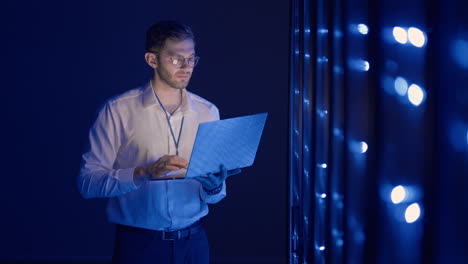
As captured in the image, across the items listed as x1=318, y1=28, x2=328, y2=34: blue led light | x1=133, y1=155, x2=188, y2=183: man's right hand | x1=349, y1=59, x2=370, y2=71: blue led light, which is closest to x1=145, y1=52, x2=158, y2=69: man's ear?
x1=133, y1=155, x2=188, y2=183: man's right hand

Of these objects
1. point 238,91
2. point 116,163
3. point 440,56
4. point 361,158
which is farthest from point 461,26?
point 238,91

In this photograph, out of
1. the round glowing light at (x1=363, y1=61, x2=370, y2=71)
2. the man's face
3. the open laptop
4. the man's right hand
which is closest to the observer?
the round glowing light at (x1=363, y1=61, x2=370, y2=71)

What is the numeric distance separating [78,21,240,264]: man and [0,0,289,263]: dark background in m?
2.06

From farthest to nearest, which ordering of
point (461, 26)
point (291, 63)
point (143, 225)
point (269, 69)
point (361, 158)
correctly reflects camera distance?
point (269, 69) → point (291, 63) → point (143, 225) → point (361, 158) → point (461, 26)

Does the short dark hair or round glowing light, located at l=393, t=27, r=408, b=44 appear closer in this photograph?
round glowing light, located at l=393, t=27, r=408, b=44

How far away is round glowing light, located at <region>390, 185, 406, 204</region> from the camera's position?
1.49 feet

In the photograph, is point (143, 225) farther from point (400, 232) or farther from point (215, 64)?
point (215, 64)

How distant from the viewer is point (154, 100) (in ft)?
6.33

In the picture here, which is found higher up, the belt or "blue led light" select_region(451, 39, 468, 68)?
"blue led light" select_region(451, 39, 468, 68)

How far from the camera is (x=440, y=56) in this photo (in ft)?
1.22

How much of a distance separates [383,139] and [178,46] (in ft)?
4.88

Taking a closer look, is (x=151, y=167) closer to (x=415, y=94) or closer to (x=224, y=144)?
(x=224, y=144)

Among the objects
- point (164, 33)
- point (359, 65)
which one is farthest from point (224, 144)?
point (359, 65)

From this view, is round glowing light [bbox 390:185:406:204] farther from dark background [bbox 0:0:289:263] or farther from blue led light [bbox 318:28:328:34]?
dark background [bbox 0:0:289:263]
